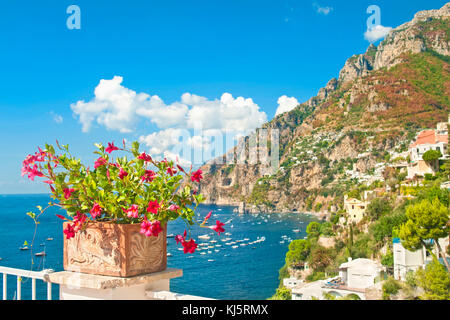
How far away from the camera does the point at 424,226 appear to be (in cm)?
1441

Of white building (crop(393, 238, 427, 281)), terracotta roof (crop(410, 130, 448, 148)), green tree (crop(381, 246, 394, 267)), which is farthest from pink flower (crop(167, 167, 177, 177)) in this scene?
terracotta roof (crop(410, 130, 448, 148))

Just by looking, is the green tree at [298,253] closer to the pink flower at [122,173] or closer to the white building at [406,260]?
the white building at [406,260]

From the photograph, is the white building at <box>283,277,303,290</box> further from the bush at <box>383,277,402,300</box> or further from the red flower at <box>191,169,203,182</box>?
the red flower at <box>191,169,203,182</box>

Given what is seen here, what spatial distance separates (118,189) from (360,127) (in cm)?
6696

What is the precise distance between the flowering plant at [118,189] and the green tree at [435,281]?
44.2 ft

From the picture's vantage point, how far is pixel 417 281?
48.6 feet

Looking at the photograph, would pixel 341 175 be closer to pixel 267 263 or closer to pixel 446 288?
pixel 267 263

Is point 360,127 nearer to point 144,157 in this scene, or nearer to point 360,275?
point 360,275

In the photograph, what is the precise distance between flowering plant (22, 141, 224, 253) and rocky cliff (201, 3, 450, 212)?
4897cm

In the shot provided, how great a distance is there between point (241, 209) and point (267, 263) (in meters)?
37.3

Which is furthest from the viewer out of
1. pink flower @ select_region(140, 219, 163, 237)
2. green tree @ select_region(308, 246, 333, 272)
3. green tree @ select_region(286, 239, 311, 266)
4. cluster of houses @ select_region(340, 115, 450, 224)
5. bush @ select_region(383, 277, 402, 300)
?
green tree @ select_region(286, 239, 311, 266)

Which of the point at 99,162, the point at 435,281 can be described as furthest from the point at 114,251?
the point at 435,281

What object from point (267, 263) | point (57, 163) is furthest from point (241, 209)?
point (57, 163)

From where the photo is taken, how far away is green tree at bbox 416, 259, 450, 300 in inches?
511
